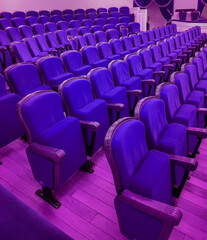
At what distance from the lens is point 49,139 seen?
0.36m

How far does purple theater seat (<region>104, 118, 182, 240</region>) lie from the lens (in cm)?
26

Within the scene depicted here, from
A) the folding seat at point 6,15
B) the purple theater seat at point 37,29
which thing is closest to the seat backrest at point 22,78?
the purple theater seat at point 37,29

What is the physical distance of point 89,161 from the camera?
1.60ft

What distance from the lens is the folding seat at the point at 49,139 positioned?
13.9 inches

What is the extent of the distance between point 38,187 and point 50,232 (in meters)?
0.25

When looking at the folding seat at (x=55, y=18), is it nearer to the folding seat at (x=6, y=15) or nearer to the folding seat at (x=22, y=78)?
the folding seat at (x=6, y=15)

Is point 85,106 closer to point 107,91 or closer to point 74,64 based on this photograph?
point 107,91

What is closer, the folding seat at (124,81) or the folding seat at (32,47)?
the folding seat at (124,81)

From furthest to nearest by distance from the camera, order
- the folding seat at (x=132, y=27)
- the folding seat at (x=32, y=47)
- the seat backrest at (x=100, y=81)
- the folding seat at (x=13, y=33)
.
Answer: the folding seat at (x=132, y=27), the folding seat at (x=13, y=33), the folding seat at (x=32, y=47), the seat backrest at (x=100, y=81)

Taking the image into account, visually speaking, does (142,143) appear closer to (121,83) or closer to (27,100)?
(27,100)

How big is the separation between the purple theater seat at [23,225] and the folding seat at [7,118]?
1.00 feet

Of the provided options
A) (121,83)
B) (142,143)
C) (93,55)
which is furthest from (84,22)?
(142,143)

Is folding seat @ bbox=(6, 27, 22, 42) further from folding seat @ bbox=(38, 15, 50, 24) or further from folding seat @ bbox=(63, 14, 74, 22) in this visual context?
folding seat @ bbox=(63, 14, 74, 22)

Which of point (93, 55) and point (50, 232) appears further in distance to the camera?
point (93, 55)
